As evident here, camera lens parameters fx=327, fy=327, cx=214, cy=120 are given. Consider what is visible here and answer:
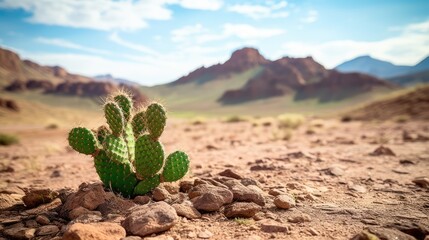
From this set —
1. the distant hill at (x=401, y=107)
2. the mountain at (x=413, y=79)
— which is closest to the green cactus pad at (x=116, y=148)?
the distant hill at (x=401, y=107)

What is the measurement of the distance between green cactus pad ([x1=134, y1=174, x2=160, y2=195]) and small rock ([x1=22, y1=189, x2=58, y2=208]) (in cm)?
99

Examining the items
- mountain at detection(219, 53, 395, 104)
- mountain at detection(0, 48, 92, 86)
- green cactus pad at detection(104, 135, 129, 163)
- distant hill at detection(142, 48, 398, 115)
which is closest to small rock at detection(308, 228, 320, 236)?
green cactus pad at detection(104, 135, 129, 163)

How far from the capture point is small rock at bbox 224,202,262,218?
10.4 ft

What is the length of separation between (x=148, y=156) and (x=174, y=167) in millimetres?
331

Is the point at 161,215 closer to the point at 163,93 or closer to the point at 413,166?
A: the point at 413,166

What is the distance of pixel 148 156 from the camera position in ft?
12.2

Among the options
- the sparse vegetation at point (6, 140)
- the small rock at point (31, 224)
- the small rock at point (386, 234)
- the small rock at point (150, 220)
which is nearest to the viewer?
the small rock at point (386, 234)

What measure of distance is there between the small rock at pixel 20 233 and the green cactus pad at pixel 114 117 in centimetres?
131

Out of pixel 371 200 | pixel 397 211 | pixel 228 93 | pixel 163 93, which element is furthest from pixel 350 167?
pixel 163 93

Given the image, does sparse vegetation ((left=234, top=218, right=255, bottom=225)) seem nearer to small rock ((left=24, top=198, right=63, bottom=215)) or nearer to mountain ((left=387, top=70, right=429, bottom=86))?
small rock ((left=24, top=198, right=63, bottom=215))

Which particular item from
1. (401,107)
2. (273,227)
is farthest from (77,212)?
(401,107)

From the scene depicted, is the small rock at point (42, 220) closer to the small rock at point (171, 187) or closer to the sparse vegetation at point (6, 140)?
the small rock at point (171, 187)

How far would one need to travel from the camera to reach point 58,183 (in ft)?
17.0

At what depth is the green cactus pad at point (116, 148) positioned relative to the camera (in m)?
3.65
